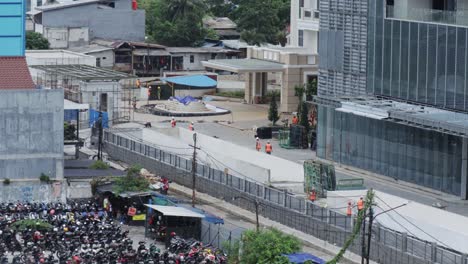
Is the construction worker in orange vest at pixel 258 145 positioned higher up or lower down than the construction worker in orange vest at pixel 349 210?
higher up

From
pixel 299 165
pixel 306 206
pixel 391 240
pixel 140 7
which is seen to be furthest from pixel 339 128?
pixel 140 7

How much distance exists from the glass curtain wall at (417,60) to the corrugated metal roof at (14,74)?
46.4 feet

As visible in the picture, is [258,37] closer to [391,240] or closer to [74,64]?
[74,64]

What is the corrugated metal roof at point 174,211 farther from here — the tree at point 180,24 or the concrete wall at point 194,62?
the tree at point 180,24

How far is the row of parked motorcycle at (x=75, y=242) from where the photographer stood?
1818 inches

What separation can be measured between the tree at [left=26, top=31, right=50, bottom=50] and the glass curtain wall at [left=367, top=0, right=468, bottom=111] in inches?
1500

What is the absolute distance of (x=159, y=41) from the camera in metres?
107

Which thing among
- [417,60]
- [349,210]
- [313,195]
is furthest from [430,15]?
[349,210]

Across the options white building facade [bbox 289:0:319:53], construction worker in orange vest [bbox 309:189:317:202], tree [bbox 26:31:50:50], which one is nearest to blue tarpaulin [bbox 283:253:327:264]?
construction worker in orange vest [bbox 309:189:317:202]

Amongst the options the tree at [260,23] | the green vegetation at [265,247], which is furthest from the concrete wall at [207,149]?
the tree at [260,23]

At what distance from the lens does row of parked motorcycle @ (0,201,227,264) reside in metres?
46.2

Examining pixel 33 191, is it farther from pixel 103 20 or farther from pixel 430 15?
pixel 103 20

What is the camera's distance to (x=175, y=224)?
51.3 meters

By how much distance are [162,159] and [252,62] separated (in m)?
21.0
